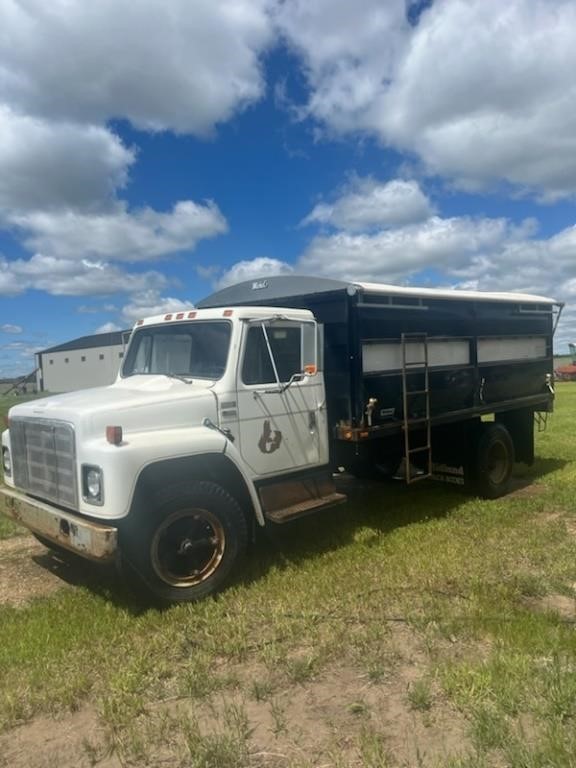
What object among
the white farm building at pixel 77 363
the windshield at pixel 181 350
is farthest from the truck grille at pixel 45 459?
the white farm building at pixel 77 363

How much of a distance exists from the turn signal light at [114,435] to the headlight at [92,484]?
0.74 feet

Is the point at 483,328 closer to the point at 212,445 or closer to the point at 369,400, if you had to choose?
the point at 369,400

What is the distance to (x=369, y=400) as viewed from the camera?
6410 millimetres

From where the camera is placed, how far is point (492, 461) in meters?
8.38

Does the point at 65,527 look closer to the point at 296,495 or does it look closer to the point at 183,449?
the point at 183,449

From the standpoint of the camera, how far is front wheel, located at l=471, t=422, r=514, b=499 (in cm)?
799

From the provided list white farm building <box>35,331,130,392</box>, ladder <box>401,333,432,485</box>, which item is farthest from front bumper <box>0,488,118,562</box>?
white farm building <box>35,331,130,392</box>

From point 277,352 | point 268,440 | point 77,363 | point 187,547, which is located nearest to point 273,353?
point 277,352

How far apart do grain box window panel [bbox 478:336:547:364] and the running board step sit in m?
3.22

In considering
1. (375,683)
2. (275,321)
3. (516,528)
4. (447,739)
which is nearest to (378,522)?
(516,528)

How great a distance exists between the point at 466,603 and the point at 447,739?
165 cm

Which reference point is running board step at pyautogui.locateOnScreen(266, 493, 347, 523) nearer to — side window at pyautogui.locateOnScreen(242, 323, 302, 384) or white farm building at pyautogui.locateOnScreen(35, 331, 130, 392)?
side window at pyautogui.locateOnScreen(242, 323, 302, 384)

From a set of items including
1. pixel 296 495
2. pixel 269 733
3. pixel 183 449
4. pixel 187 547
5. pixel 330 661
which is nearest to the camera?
pixel 269 733

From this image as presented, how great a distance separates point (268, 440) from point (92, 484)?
5.57 feet
